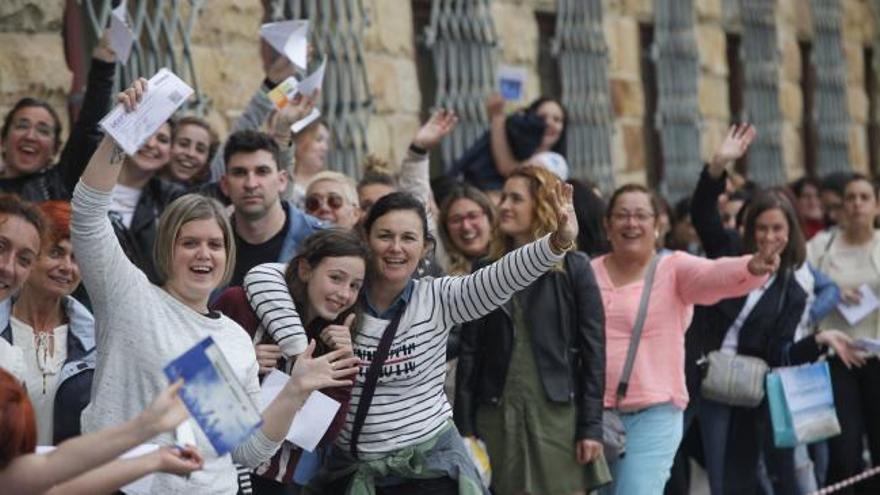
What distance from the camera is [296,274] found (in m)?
5.87

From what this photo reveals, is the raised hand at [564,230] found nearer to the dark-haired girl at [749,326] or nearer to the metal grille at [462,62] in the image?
the dark-haired girl at [749,326]

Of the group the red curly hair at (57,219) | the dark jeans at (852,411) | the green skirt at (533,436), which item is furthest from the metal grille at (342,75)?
the red curly hair at (57,219)

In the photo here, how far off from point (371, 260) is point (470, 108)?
18.4 ft

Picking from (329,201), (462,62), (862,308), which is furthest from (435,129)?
(462,62)

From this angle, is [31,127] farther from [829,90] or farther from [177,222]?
[829,90]

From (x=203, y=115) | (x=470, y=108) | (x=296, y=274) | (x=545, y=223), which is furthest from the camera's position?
(x=470, y=108)

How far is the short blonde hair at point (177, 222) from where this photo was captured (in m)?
5.31

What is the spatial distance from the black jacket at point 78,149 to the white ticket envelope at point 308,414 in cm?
146

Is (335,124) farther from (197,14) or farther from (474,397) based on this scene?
(474,397)

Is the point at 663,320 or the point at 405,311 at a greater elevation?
the point at 405,311

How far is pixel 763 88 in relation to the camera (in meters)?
16.6

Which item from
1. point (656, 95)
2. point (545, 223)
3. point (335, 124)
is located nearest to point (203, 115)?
point (335, 124)

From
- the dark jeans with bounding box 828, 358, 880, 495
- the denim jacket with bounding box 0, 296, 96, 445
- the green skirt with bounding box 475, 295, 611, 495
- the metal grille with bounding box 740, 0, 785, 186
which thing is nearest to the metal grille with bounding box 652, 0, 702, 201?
the metal grille with bounding box 740, 0, 785, 186

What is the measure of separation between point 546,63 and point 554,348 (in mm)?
6186
